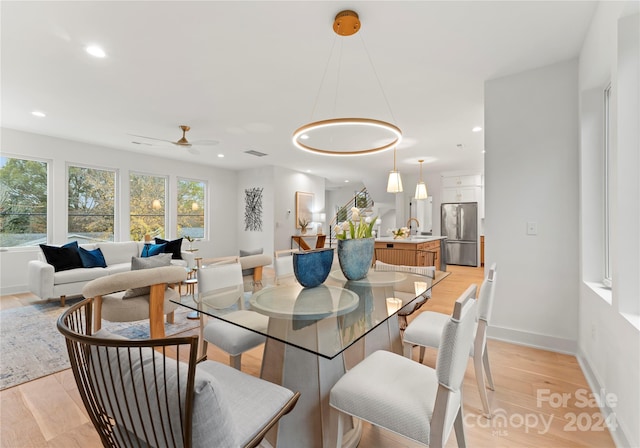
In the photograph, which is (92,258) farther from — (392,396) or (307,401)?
(392,396)

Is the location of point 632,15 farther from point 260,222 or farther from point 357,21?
point 260,222

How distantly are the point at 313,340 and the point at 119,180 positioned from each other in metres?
6.46

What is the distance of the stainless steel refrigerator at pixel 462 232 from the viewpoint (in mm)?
7469

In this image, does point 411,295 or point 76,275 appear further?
point 76,275

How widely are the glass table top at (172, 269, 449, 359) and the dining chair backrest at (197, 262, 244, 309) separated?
0.06 meters

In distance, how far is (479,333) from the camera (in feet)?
5.88

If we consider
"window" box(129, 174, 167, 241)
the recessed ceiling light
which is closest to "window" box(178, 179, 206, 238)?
"window" box(129, 174, 167, 241)

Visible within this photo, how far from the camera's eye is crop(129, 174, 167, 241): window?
20.5 ft

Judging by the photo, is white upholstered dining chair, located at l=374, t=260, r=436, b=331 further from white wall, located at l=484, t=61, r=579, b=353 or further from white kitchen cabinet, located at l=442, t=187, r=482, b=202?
white kitchen cabinet, located at l=442, t=187, r=482, b=202

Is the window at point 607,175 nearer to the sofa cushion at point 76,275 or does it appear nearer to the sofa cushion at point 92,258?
the sofa cushion at point 76,275

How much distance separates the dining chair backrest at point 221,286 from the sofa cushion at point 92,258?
3726 millimetres

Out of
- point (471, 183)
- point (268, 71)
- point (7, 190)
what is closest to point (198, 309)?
point (268, 71)

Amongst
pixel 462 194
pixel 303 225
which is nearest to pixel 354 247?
pixel 303 225

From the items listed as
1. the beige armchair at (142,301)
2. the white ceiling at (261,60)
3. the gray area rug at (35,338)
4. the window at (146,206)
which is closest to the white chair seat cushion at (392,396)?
the beige armchair at (142,301)
